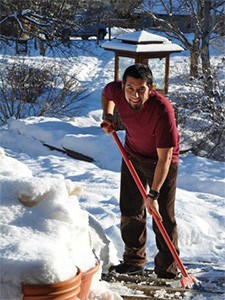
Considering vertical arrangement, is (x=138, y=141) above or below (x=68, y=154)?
above

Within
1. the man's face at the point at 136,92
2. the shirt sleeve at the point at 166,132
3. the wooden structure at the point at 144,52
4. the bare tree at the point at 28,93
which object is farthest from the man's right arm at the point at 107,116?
the bare tree at the point at 28,93

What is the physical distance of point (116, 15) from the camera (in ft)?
70.9

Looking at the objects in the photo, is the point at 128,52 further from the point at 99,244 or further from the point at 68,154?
the point at 99,244

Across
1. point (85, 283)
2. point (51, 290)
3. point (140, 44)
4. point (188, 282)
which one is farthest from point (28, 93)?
point (51, 290)

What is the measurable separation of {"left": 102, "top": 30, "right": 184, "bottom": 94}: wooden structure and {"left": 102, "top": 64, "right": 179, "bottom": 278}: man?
4.86 m

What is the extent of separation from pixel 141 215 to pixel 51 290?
2.09m

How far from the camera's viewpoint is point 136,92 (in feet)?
10.8

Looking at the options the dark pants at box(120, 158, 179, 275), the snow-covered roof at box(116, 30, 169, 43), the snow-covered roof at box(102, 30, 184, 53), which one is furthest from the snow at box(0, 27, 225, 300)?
the snow-covered roof at box(116, 30, 169, 43)

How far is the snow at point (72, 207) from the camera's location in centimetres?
189

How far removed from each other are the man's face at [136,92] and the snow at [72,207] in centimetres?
69

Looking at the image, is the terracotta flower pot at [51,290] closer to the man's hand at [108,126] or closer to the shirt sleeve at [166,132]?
the shirt sleeve at [166,132]

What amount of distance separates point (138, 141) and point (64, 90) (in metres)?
7.99

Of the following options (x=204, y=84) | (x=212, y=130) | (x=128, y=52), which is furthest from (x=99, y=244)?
(x=204, y=84)

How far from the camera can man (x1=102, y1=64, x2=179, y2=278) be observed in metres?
3.28
